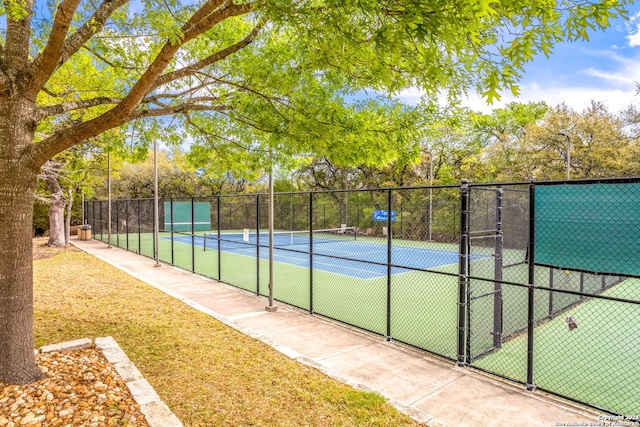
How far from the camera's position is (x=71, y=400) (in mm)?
3812

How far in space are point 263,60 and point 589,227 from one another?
5000 mm

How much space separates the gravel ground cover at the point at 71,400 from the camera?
3.50 meters

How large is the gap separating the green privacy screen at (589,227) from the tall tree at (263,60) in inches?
89.4

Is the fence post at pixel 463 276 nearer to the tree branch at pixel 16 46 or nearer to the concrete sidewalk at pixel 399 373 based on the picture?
the concrete sidewalk at pixel 399 373

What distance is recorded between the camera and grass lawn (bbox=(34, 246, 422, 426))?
4031 mm

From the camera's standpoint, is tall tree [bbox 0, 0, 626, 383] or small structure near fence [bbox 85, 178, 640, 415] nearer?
tall tree [bbox 0, 0, 626, 383]

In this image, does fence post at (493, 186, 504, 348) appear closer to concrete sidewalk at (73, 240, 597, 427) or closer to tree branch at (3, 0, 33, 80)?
concrete sidewalk at (73, 240, 597, 427)

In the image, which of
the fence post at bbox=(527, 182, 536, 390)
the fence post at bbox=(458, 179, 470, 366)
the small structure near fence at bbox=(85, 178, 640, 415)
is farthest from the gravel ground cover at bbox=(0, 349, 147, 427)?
the fence post at bbox=(527, 182, 536, 390)

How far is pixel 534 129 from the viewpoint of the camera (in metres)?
24.6

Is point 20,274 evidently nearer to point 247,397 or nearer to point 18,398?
point 18,398

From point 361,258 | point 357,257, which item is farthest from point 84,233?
point 361,258

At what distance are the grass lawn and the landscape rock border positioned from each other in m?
0.19

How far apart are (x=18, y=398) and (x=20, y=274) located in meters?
1.26

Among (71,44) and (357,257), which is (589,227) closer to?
(71,44)
